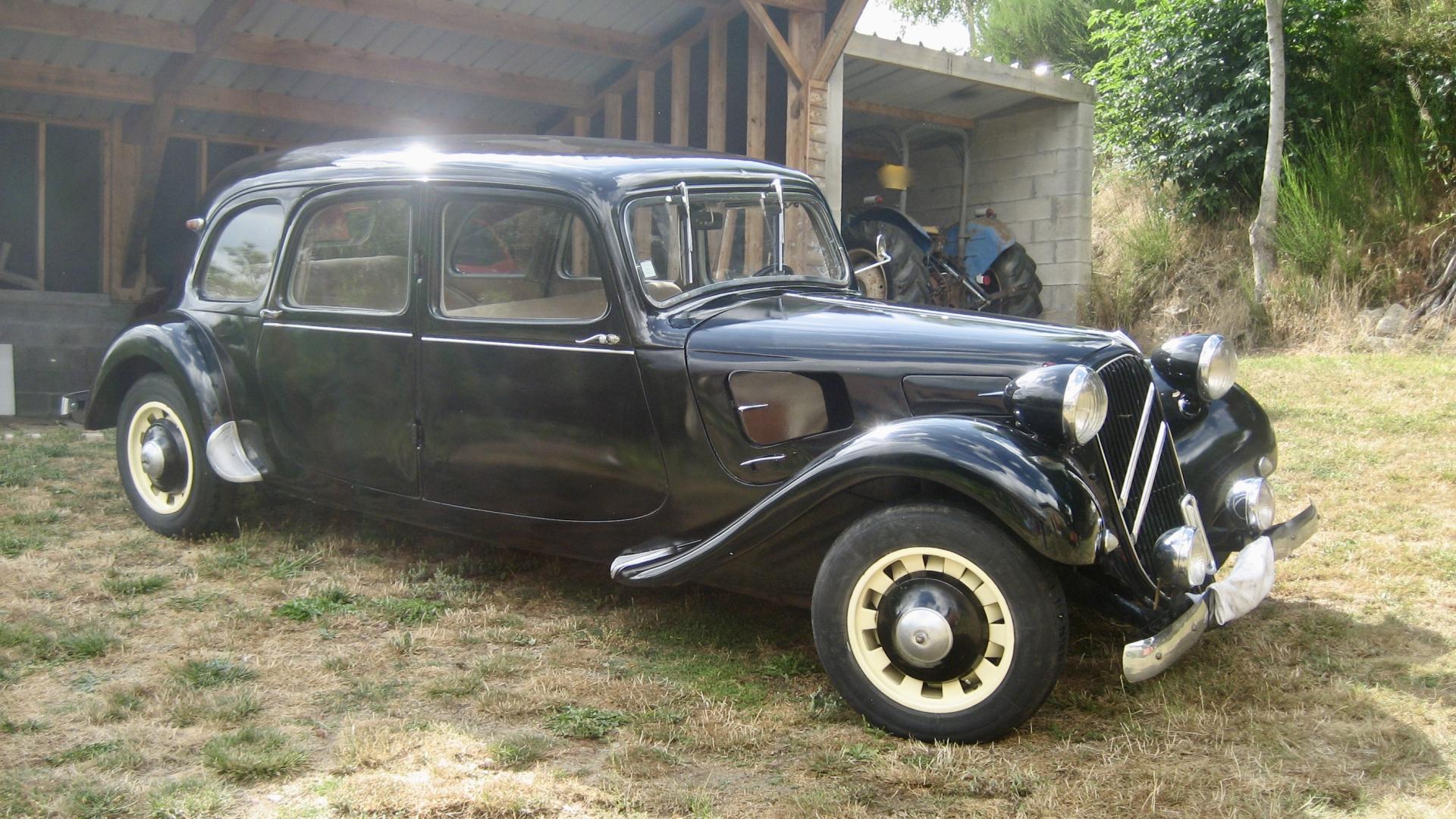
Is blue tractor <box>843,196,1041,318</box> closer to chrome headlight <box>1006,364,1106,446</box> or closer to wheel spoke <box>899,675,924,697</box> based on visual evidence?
chrome headlight <box>1006,364,1106,446</box>

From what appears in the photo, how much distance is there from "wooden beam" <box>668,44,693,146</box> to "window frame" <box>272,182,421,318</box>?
5292 mm

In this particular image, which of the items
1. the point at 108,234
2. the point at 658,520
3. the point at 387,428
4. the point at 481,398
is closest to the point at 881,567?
the point at 658,520

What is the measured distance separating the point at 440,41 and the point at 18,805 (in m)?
8.03

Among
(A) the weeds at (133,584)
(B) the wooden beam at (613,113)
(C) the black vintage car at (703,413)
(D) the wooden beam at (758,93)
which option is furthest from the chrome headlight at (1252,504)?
(B) the wooden beam at (613,113)

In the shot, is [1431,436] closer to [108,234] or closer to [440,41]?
[440,41]

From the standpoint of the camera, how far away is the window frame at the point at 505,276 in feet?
11.8

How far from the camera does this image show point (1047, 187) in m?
11.3

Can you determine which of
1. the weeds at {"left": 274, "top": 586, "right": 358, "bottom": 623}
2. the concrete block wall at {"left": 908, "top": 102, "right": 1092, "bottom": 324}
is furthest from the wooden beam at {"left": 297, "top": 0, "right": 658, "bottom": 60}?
the weeds at {"left": 274, "top": 586, "right": 358, "bottom": 623}

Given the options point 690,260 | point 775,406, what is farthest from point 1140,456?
point 690,260

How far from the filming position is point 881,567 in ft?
9.56

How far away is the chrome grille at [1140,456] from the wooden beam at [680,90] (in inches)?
256

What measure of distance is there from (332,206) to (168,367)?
1.01m

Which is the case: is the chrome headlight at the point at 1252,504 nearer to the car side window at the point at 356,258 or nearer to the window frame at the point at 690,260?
the window frame at the point at 690,260

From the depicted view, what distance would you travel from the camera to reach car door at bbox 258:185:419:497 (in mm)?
4004
